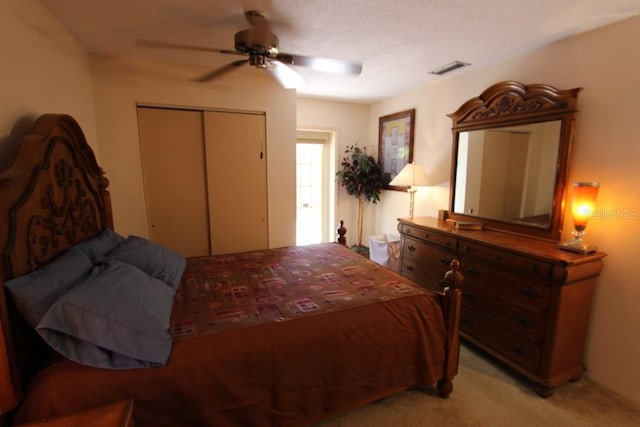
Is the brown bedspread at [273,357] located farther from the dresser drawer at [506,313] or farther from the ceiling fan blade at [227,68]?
the ceiling fan blade at [227,68]

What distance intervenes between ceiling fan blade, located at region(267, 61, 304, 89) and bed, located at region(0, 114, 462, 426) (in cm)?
134

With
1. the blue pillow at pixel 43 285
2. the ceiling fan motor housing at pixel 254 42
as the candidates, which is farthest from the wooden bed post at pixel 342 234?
the blue pillow at pixel 43 285

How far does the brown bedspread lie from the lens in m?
1.21

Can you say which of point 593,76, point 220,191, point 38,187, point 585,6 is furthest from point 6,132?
point 593,76

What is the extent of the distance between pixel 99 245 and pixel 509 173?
3146 millimetres

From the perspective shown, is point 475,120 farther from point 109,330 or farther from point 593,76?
point 109,330

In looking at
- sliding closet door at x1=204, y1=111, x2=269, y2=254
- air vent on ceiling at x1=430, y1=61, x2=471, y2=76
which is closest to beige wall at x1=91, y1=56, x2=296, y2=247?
sliding closet door at x1=204, y1=111, x2=269, y2=254

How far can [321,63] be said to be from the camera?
79.3 inches

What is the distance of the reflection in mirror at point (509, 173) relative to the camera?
227 cm

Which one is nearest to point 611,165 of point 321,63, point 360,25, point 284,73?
point 360,25

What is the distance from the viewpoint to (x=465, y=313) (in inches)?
96.7

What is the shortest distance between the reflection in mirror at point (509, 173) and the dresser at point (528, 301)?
26 cm

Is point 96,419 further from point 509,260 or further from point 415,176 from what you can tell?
point 415,176

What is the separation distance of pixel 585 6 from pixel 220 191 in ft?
10.6
